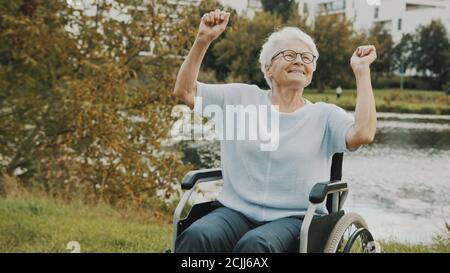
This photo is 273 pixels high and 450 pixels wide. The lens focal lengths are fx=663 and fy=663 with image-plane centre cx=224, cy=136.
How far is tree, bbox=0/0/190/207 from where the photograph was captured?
140 inches

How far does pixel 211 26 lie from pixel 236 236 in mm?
586

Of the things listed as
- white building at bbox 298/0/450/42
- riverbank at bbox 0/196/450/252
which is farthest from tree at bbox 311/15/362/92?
riverbank at bbox 0/196/450/252

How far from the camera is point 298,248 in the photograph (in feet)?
5.81

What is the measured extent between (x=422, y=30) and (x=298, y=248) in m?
1.51

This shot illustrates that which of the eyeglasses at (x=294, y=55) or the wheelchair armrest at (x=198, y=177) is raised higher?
the eyeglasses at (x=294, y=55)

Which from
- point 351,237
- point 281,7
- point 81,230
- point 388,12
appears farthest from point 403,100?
point 81,230

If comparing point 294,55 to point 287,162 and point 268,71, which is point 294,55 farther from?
point 287,162

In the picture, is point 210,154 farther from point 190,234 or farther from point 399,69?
point 190,234

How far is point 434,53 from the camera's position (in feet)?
9.62

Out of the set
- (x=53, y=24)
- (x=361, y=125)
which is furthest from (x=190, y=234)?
(x=53, y=24)

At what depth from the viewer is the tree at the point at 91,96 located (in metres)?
3.55

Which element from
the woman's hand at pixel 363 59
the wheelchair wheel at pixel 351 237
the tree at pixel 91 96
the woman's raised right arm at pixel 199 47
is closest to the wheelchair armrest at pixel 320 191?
the wheelchair wheel at pixel 351 237

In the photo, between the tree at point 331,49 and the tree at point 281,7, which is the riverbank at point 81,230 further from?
the tree at point 281,7

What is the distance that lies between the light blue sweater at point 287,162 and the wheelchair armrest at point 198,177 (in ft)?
0.27
